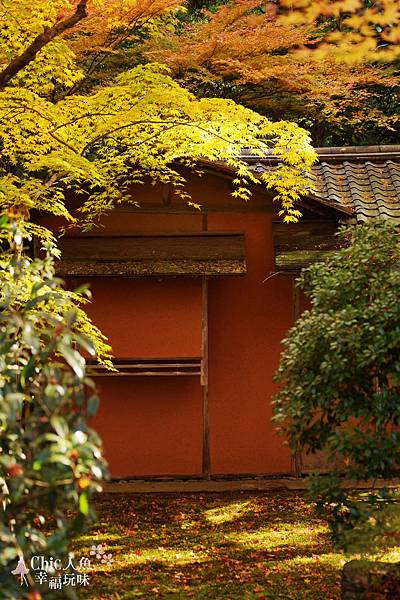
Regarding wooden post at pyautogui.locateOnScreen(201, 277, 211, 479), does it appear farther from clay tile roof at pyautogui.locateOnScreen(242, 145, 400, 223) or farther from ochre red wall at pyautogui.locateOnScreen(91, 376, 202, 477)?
clay tile roof at pyautogui.locateOnScreen(242, 145, 400, 223)

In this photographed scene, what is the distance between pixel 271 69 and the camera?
580 inches

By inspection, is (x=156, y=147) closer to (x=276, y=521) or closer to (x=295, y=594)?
(x=276, y=521)

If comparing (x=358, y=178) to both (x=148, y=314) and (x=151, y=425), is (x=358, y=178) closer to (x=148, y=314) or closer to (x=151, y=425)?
(x=148, y=314)

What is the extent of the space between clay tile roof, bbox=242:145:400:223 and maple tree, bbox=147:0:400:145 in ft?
11.2

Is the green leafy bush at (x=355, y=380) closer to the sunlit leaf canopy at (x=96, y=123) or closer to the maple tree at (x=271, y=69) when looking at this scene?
the sunlit leaf canopy at (x=96, y=123)

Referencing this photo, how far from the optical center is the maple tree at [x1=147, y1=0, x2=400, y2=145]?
14578 mm

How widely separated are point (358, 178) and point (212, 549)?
19.6 ft

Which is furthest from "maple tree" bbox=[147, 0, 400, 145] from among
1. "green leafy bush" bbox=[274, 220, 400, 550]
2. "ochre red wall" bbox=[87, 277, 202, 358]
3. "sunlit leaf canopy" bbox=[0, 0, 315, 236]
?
"green leafy bush" bbox=[274, 220, 400, 550]

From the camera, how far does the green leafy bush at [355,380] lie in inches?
213

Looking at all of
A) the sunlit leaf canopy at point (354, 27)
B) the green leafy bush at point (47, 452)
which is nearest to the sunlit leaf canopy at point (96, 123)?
the green leafy bush at point (47, 452)

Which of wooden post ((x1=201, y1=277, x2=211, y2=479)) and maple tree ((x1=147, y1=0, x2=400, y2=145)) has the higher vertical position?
maple tree ((x1=147, y1=0, x2=400, y2=145))

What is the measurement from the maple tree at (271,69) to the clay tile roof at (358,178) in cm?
341

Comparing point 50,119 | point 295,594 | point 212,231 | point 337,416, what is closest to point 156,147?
point 50,119

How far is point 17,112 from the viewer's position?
26.1 ft
